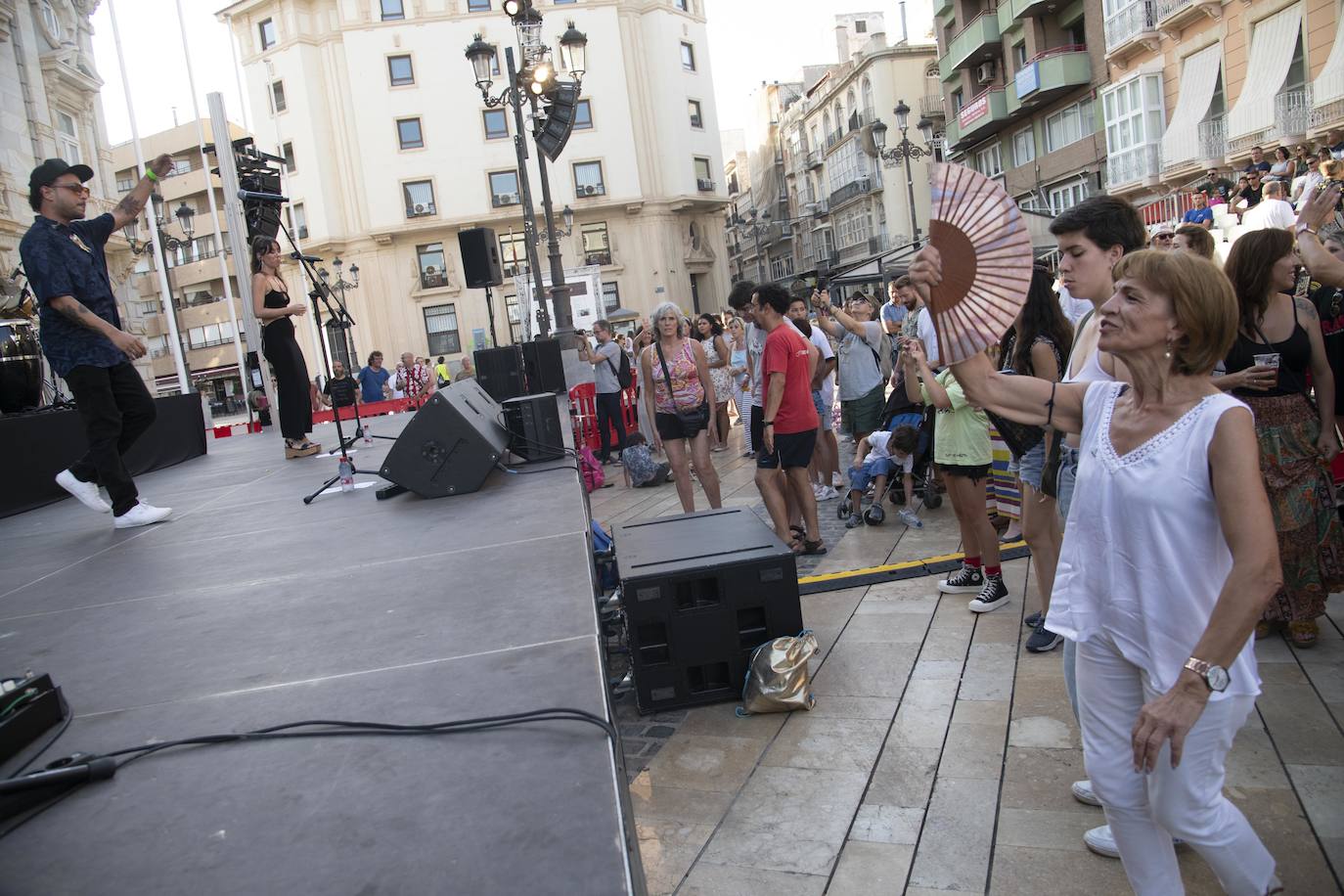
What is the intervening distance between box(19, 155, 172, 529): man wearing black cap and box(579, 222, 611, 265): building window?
36463mm

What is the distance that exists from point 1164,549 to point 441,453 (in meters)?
3.72

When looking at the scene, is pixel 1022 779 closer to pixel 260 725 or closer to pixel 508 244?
pixel 260 725

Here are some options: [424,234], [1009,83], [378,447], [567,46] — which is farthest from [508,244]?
[378,447]

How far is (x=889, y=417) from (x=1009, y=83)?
87.8 ft

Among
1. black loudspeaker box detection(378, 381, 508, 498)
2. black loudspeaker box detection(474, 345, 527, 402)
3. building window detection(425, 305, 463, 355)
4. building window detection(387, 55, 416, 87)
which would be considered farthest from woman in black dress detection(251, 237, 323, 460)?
building window detection(387, 55, 416, 87)

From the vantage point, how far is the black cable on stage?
1.79 metres

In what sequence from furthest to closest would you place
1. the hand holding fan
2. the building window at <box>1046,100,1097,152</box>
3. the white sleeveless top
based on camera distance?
the building window at <box>1046,100,1097,152</box> < the hand holding fan < the white sleeveless top

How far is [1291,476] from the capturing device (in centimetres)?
400

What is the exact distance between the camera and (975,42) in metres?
31.5

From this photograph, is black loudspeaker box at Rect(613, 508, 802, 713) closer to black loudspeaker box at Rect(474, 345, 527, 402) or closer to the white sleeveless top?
the white sleeveless top

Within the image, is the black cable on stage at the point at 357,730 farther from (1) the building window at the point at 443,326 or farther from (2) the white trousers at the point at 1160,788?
(1) the building window at the point at 443,326

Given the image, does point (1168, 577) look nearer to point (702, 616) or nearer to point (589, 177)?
point (702, 616)

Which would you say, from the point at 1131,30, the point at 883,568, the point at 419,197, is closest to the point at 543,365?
the point at 883,568

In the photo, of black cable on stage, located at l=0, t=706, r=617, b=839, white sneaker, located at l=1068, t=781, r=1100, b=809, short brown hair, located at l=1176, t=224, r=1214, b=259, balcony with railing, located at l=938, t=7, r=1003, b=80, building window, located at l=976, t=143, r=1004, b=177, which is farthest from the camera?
building window, located at l=976, t=143, r=1004, b=177
